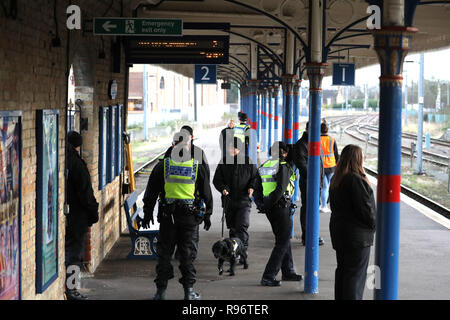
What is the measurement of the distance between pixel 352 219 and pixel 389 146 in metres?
1.31

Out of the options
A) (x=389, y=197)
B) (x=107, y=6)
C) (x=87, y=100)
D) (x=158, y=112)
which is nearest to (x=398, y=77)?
(x=389, y=197)

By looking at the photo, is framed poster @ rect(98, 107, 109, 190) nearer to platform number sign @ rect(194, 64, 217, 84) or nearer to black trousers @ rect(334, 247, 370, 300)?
black trousers @ rect(334, 247, 370, 300)

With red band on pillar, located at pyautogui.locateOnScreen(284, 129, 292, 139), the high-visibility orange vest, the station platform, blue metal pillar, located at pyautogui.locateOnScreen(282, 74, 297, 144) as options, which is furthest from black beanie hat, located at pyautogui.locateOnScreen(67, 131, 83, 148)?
Result: red band on pillar, located at pyautogui.locateOnScreen(284, 129, 292, 139)

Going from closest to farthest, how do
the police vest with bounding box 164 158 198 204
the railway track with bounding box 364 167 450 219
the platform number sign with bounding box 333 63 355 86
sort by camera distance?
the police vest with bounding box 164 158 198 204 < the railway track with bounding box 364 167 450 219 < the platform number sign with bounding box 333 63 355 86

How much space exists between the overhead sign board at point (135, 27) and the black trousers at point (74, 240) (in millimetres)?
2320

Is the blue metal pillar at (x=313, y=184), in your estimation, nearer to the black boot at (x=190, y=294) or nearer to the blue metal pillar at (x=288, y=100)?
the black boot at (x=190, y=294)

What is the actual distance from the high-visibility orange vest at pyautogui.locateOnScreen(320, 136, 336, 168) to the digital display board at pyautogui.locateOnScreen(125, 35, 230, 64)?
2311 mm

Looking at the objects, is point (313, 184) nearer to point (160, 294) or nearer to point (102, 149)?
point (160, 294)

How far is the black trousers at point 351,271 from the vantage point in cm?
679

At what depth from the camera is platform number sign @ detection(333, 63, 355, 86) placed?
84.2 ft

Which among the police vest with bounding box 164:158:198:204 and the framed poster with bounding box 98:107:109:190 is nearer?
the police vest with bounding box 164:158:198:204

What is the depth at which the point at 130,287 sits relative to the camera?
355 inches

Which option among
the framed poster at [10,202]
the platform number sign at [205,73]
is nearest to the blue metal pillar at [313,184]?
the framed poster at [10,202]
